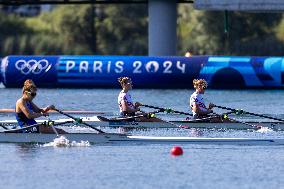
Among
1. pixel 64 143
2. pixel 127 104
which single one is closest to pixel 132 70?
pixel 127 104

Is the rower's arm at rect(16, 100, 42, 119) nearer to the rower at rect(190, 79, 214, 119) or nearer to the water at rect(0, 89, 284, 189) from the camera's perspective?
the water at rect(0, 89, 284, 189)

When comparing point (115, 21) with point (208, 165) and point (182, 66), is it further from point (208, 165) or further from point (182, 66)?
point (208, 165)

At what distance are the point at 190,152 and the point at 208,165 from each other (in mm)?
2124

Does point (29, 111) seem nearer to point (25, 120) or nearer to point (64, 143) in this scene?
point (25, 120)

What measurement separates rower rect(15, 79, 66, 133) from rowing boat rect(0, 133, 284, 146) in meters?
0.20

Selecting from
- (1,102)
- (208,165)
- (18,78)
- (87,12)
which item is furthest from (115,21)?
(208,165)

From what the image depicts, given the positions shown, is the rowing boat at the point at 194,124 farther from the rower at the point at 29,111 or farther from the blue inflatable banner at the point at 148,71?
the blue inflatable banner at the point at 148,71

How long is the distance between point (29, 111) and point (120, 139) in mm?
2509

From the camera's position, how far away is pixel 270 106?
40438 mm

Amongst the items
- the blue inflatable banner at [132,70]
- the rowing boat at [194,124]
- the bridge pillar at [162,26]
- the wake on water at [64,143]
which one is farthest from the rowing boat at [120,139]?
the bridge pillar at [162,26]

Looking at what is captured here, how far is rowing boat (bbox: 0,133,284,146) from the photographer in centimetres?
2486

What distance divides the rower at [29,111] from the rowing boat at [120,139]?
0.20 m

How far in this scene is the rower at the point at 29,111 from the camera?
82.2 ft

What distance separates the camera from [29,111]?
25.3 m
